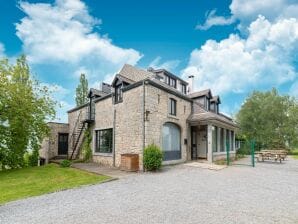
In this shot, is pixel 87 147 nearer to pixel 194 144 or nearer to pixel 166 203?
pixel 194 144

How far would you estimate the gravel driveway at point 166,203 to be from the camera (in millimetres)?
5883

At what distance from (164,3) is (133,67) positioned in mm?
8300

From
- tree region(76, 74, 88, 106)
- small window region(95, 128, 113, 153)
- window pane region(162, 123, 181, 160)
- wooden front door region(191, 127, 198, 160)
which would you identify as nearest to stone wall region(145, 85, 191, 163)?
window pane region(162, 123, 181, 160)

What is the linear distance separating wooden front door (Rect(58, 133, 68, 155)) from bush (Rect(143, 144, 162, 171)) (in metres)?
13.6

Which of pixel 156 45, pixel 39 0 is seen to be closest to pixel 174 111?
pixel 156 45

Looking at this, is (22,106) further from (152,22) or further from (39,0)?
(152,22)

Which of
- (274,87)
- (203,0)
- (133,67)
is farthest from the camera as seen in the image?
(274,87)

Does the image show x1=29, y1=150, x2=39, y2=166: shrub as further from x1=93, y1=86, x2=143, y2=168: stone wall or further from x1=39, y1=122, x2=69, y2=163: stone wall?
x1=93, y1=86, x2=143, y2=168: stone wall

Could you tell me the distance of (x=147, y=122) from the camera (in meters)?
14.0

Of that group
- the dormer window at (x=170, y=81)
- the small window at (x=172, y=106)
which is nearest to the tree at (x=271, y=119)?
the dormer window at (x=170, y=81)

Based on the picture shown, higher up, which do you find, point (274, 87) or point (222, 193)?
point (274, 87)

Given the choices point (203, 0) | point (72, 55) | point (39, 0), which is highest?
point (203, 0)

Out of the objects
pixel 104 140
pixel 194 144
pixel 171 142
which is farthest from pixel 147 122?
pixel 194 144

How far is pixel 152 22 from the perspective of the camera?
15891mm
